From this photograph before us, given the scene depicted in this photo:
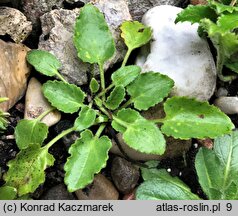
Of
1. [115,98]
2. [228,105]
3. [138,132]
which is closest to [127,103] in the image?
[115,98]

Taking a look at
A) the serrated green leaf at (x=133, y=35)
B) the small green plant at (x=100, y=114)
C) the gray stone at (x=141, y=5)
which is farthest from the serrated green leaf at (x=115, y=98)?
the gray stone at (x=141, y=5)

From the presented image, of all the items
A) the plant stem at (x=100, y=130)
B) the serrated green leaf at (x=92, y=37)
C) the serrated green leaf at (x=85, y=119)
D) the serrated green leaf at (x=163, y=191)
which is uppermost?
the serrated green leaf at (x=92, y=37)

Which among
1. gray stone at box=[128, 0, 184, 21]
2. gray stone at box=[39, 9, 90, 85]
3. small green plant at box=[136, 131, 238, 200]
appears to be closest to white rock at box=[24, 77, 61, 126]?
gray stone at box=[39, 9, 90, 85]

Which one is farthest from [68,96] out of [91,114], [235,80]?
[235,80]

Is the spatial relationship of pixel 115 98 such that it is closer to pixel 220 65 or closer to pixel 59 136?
pixel 59 136

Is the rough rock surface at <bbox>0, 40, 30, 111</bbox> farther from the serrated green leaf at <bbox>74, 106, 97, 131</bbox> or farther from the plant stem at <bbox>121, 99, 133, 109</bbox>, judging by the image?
the plant stem at <bbox>121, 99, 133, 109</bbox>

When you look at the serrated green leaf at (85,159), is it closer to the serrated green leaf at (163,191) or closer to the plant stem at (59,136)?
the plant stem at (59,136)

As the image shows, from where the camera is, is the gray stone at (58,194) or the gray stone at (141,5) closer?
the gray stone at (58,194)
